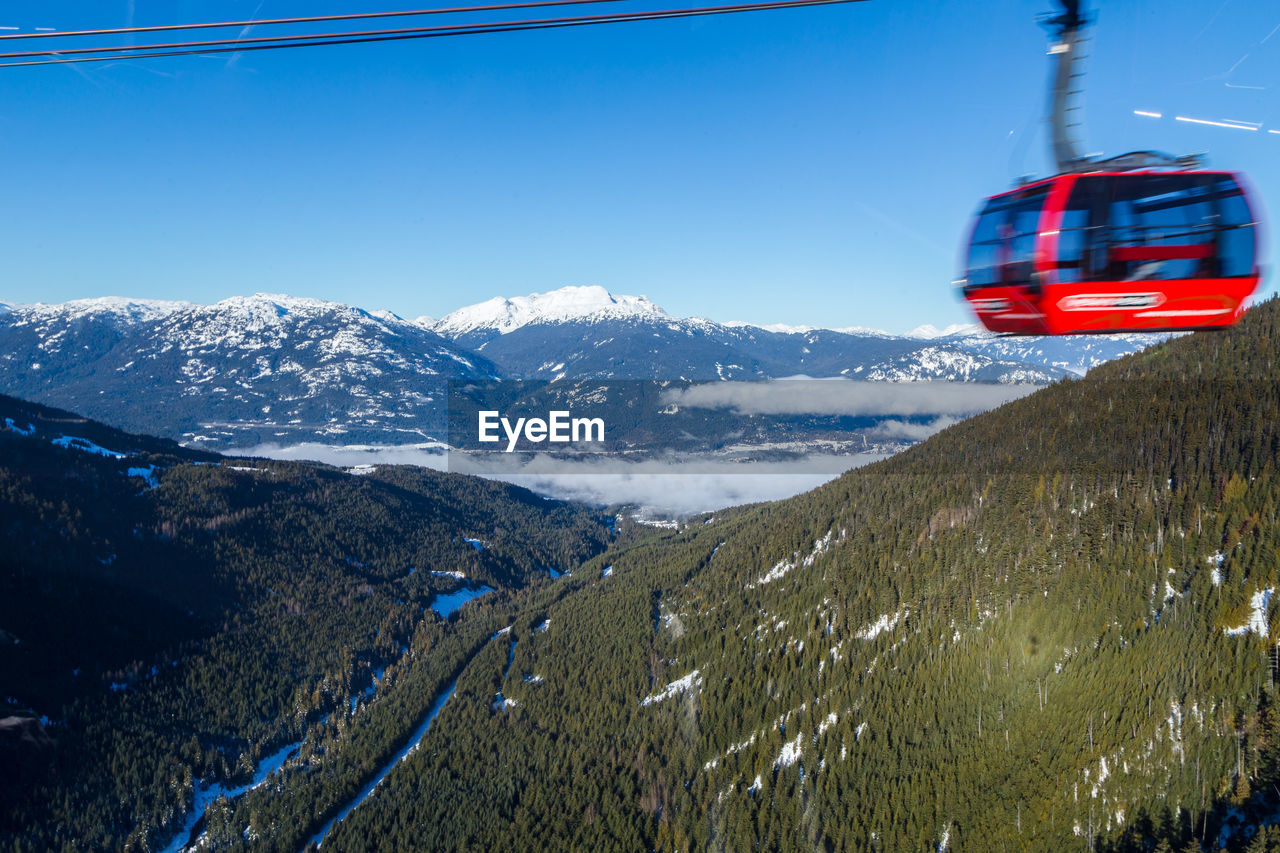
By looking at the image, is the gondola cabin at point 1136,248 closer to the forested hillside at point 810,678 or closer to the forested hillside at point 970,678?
the forested hillside at point 970,678

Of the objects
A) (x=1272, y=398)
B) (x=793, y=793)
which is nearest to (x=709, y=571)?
(x=793, y=793)

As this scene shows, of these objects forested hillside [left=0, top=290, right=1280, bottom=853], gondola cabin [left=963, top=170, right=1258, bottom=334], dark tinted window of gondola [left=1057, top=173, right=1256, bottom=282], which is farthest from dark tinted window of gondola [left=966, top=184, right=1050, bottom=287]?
forested hillside [left=0, top=290, right=1280, bottom=853]

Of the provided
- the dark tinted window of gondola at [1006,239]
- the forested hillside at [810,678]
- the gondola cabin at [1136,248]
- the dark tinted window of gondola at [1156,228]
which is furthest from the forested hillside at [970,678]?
the dark tinted window of gondola at [1006,239]

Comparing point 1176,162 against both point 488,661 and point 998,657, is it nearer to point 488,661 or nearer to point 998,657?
point 998,657

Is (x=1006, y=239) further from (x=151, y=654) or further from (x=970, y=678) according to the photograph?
(x=151, y=654)

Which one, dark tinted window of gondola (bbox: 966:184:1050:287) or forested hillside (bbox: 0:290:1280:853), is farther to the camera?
forested hillside (bbox: 0:290:1280:853)

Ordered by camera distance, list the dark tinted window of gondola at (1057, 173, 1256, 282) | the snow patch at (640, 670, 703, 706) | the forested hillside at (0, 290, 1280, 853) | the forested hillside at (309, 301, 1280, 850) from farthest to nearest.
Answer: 1. the snow patch at (640, 670, 703, 706)
2. the forested hillside at (0, 290, 1280, 853)
3. the forested hillside at (309, 301, 1280, 850)
4. the dark tinted window of gondola at (1057, 173, 1256, 282)

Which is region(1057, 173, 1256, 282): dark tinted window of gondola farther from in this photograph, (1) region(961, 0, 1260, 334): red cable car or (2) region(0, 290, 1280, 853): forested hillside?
(2) region(0, 290, 1280, 853): forested hillside
